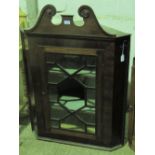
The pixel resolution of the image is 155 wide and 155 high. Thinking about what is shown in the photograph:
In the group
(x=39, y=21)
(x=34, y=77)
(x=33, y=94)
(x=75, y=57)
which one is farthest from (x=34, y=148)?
(x=39, y=21)

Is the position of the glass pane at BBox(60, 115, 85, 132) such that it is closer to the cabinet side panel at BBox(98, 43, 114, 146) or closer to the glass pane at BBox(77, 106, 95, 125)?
the glass pane at BBox(77, 106, 95, 125)

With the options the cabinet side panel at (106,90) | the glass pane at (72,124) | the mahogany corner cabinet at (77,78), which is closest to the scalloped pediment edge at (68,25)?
the mahogany corner cabinet at (77,78)

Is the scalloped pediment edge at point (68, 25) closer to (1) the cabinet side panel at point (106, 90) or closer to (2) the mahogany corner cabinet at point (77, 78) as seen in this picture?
(2) the mahogany corner cabinet at point (77, 78)

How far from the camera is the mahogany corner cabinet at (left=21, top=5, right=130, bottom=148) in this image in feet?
5.15

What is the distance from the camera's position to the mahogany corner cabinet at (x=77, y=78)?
5.15 ft

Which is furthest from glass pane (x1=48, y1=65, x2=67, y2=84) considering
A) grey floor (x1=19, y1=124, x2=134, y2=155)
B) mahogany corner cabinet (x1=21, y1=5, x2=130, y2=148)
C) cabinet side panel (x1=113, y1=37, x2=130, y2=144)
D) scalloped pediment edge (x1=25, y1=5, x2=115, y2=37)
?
grey floor (x1=19, y1=124, x2=134, y2=155)

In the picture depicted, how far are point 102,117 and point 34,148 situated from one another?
0.59 metres

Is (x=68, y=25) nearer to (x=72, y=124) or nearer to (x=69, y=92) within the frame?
(x=69, y=92)

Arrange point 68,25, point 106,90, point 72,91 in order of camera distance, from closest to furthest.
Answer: point 68,25, point 106,90, point 72,91

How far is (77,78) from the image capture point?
172 cm

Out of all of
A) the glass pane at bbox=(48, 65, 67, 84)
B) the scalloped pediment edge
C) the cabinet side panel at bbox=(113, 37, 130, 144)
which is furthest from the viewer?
the glass pane at bbox=(48, 65, 67, 84)

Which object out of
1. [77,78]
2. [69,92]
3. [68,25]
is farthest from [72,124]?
[68,25]
